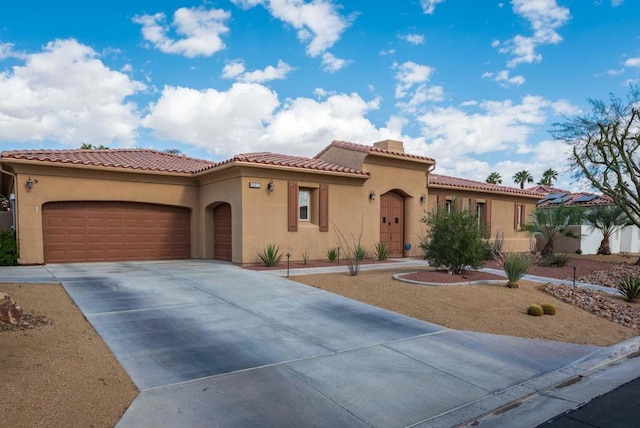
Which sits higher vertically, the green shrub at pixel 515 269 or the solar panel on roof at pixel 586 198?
the solar panel on roof at pixel 586 198

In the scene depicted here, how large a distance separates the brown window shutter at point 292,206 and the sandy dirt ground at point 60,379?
31.8ft

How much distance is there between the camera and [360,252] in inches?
653

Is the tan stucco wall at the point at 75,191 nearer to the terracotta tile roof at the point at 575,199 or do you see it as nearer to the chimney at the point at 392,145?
the chimney at the point at 392,145

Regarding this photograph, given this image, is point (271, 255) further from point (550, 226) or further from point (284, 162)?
point (550, 226)

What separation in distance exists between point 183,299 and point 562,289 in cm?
942

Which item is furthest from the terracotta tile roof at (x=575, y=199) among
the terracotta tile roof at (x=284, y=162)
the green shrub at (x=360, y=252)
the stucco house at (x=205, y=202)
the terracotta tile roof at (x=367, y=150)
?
the terracotta tile roof at (x=284, y=162)

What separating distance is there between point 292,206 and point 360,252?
318 cm

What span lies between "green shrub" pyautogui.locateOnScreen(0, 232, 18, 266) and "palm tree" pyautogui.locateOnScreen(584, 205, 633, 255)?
2445cm

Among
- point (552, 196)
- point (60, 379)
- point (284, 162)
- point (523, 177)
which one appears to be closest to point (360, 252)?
point (284, 162)

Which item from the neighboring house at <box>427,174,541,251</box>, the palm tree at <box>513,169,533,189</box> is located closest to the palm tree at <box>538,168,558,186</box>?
the palm tree at <box>513,169,533,189</box>

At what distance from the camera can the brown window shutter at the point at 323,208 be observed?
16781 mm

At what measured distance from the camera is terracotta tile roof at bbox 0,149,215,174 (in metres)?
14.4

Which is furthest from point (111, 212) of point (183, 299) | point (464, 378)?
point (464, 378)

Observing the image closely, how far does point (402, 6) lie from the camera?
14.4 meters
